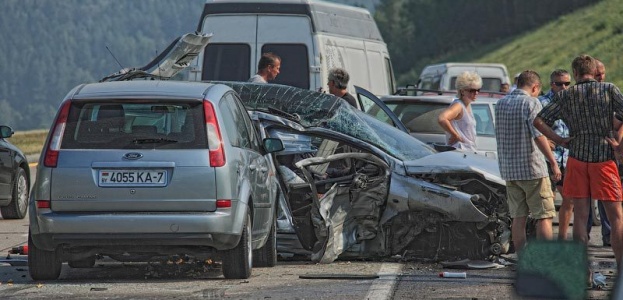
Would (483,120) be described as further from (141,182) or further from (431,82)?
(431,82)

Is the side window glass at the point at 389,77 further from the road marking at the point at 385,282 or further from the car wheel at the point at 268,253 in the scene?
the car wheel at the point at 268,253

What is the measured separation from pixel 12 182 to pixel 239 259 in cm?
719

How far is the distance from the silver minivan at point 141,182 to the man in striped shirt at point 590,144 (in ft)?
7.60

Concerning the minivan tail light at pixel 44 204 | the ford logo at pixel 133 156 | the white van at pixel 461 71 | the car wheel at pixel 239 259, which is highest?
the ford logo at pixel 133 156

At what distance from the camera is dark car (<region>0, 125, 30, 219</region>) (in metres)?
16.7

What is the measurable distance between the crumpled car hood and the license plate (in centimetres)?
241

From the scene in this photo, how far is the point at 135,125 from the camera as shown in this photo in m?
10.2

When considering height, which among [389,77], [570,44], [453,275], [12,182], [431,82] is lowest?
[570,44]

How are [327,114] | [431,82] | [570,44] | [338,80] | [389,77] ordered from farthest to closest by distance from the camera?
1. [570,44]
2. [431,82]
3. [389,77]
4. [338,80]
5. [327,114]

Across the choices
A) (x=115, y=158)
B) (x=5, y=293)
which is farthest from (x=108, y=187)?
(x=5, y=293)

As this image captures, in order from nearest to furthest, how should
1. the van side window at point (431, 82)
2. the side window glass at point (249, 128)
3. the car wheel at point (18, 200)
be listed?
the side window glass at point (249, 128)
the car wheel at point (18, 200)
the van side window at point (431, 82)

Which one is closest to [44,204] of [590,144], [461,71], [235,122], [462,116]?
[235,122]

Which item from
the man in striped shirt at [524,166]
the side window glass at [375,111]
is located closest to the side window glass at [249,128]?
the man in striped shirt at [524,166]

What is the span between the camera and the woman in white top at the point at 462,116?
46.8 feet
